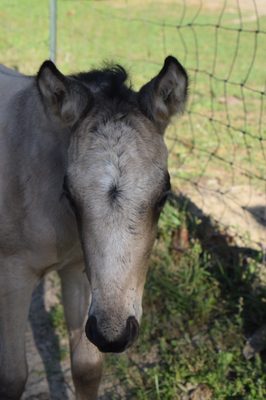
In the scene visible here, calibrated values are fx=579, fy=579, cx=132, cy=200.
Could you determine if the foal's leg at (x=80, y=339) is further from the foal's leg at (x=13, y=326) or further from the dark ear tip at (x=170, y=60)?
the dark ear tip at (x=170, y=60)

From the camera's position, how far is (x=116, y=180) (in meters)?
2.11

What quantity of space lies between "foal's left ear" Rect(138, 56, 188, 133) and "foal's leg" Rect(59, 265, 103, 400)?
110 centimetres

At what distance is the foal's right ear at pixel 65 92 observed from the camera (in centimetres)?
234

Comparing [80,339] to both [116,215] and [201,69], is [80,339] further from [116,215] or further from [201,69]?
[201,69]

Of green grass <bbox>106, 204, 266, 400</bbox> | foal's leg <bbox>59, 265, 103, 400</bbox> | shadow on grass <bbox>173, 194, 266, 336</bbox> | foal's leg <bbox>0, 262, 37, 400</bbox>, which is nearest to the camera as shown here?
foal's leg <bbox>0, 262, 37, 400</bbox>

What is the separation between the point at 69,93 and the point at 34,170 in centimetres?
52

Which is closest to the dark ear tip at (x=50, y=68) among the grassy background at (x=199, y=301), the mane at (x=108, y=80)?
the mane at (x=108, y=80)

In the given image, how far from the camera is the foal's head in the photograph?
81.7 inches

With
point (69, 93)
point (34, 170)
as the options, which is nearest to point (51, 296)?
point (34, 170)

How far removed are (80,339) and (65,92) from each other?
4.78 ft

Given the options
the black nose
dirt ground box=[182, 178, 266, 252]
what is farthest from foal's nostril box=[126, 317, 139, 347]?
dirt ground box=[182, 178, 266, 252]

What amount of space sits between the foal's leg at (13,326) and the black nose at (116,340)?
0.81 metres

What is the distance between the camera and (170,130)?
6656 millimetres

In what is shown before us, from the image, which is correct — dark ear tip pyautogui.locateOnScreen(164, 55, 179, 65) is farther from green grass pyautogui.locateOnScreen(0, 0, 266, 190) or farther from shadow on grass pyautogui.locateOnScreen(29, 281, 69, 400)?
green grass pyautogui.locateOnScreen(0, 0, 266, 190)
